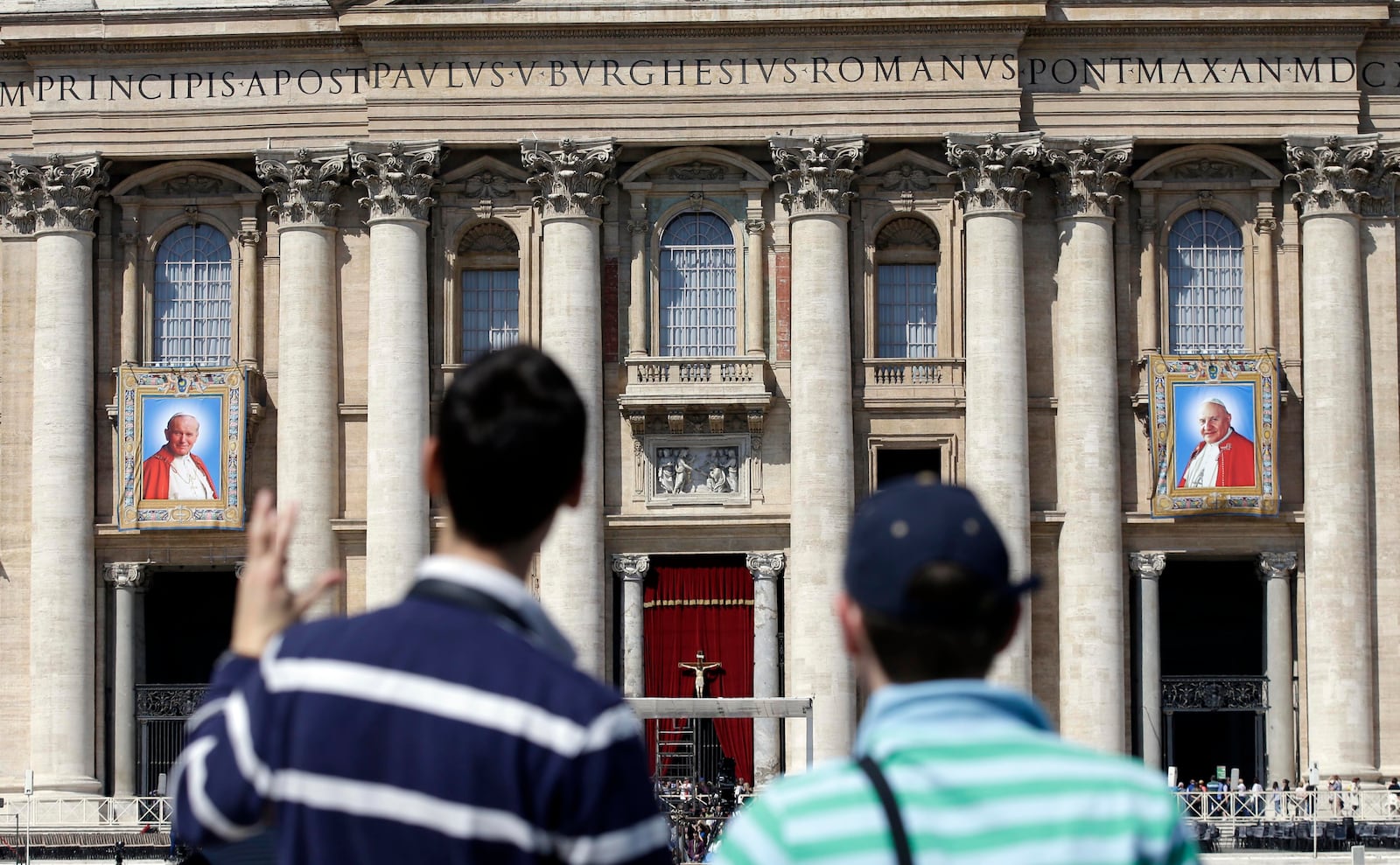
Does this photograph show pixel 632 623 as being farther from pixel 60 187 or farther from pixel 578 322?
pixel 60 187

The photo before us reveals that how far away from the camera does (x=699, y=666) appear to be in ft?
145

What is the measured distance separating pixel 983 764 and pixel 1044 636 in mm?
40243

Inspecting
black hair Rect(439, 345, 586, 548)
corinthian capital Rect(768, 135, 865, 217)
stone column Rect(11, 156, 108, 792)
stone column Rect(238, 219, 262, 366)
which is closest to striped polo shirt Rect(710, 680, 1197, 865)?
black hair Rect(439, 345, 586, 548)

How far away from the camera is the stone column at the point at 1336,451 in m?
43.1

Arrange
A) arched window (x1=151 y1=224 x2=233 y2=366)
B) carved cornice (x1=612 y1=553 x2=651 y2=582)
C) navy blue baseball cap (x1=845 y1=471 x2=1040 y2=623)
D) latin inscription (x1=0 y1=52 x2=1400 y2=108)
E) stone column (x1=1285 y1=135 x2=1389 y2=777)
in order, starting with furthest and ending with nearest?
arched window (x1=151 y1=224 x2=233 y2=366)
latin inscription (x1=0 y1=52 x2=1400 y2=108)
carved cornice (x1=612 y1=553 x2=651 y2=582)
stone column (x1=1285 y1=135 x2=1389 y2=777)
navy blue baseball cap (x1=845 y1=471 x2=1040 y2=623)

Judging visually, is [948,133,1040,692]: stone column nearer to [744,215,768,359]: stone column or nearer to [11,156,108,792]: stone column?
[744,215,768,359]: stone column

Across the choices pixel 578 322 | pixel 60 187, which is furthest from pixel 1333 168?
pixel 60 187

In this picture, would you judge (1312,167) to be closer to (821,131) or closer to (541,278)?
(821,131)

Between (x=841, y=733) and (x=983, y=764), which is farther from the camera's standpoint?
(x=841, y=733)

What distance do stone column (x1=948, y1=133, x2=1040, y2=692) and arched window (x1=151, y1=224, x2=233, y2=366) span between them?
14470 mm

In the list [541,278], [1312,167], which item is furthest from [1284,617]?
[541,278]

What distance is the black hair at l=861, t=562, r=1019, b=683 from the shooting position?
480 cm

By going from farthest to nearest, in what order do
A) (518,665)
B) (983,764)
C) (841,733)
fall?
(841,733)
(518,665)
(983,764)

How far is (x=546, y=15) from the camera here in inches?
1742
